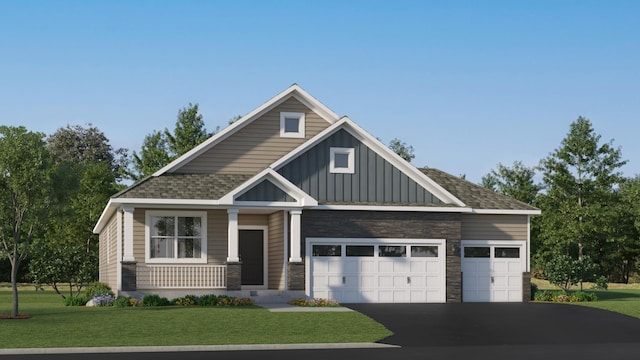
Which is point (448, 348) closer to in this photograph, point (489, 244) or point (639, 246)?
point (489, 244)

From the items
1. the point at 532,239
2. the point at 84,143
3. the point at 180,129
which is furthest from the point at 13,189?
the point at 84,143

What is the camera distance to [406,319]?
2689 centimetres

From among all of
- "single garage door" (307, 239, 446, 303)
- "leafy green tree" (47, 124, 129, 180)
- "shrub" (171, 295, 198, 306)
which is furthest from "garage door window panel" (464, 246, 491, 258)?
"leafy green tree" (47, 124, 129, 180)

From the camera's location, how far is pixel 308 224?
109 feet

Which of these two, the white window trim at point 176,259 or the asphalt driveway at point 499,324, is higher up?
the white window trim at point 176,259

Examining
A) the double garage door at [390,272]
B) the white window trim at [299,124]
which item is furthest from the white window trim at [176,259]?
the white window trim at [299,124]

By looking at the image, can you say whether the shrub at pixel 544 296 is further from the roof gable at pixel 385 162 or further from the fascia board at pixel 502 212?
the roof gable at pixel 385 162

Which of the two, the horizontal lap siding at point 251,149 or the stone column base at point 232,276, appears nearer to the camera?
the stone column base at point 232,276

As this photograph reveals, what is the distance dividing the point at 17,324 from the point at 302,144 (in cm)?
1387

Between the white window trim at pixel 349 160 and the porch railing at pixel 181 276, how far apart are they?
5.60m

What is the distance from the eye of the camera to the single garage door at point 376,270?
1314 inches

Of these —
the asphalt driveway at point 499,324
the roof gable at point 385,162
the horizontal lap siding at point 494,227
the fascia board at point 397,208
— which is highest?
the roof gable at point 385,162

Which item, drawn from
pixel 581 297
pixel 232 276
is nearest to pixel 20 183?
pixel 232 276

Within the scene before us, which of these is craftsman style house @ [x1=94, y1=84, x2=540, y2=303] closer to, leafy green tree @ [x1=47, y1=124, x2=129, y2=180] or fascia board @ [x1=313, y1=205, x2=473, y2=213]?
fascia board @ [x1=313, y1=205, x2=473, y2=213]
